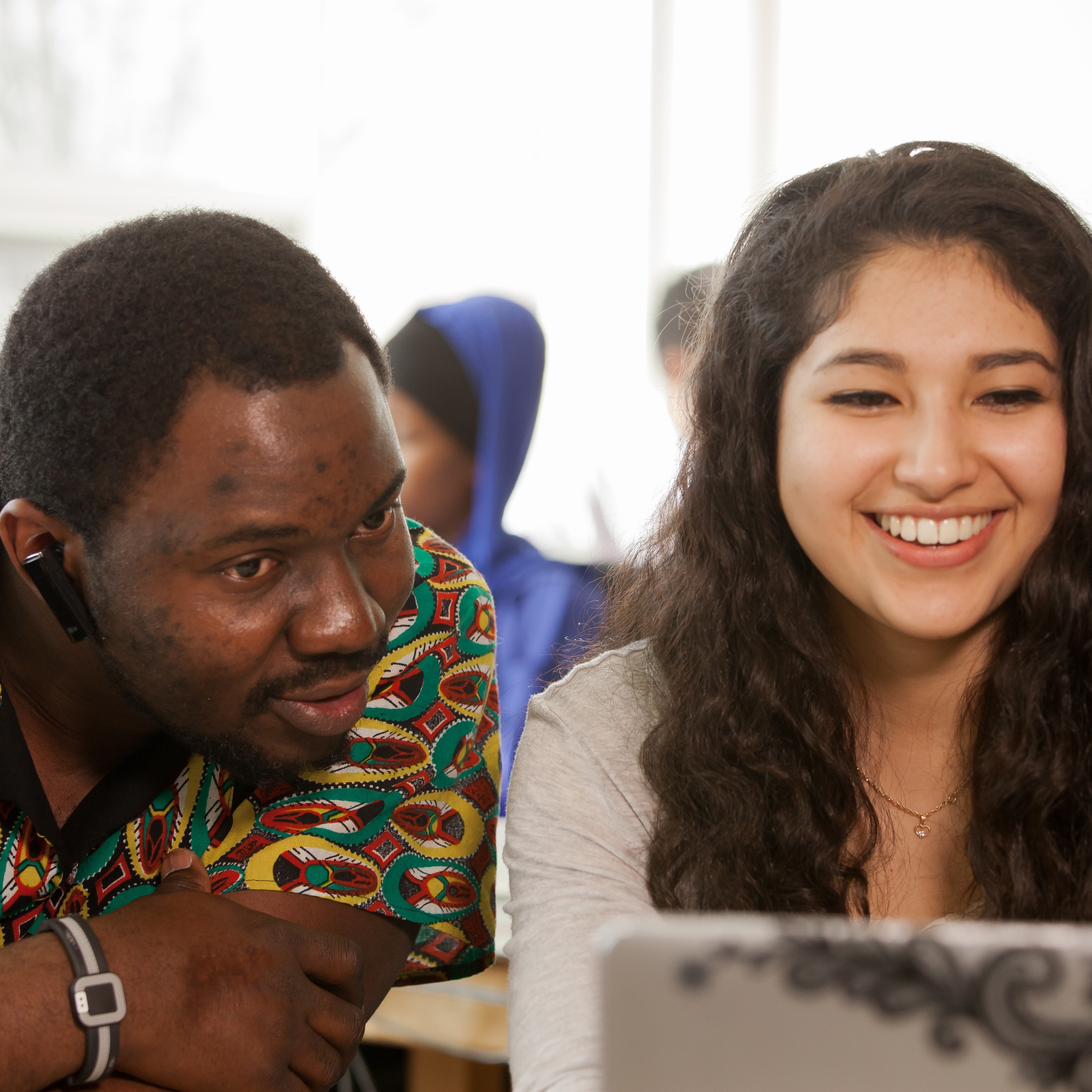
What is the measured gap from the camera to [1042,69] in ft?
11.6

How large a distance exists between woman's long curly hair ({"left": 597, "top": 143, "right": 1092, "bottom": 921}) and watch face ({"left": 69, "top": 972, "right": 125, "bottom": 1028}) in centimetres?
43

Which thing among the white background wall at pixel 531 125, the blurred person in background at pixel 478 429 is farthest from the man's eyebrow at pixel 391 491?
the white background wall at pixel 531 125

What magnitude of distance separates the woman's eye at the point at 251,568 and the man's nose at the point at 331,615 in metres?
0.03

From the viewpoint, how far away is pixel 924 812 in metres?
1.17

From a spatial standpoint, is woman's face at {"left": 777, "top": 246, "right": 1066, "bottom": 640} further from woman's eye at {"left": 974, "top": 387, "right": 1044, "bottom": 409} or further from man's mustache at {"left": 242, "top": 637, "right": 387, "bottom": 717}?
man's mustache at {"left": 242, "top": 637, "right": 387, "bottom": 717}

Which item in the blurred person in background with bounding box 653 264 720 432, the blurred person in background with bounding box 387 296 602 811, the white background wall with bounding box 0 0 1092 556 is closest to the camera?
the blurred person in background with bounding box 653 264 720 432

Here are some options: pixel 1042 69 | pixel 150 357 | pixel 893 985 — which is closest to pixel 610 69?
pixel 1042 69

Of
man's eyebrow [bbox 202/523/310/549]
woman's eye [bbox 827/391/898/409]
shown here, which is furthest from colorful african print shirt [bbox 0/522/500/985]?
woman's eye [bbox 827/391/898/409]

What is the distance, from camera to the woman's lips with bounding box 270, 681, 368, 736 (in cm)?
102

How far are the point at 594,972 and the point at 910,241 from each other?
661 millimetres

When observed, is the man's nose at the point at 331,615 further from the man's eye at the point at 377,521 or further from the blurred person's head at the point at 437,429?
the blurred person's head at the point at 437,429

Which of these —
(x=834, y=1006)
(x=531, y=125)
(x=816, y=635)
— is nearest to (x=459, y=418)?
(x=531, y=125)

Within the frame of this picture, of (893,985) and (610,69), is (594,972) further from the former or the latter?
(610,69)

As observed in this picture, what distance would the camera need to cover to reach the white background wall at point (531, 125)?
12.1ft
